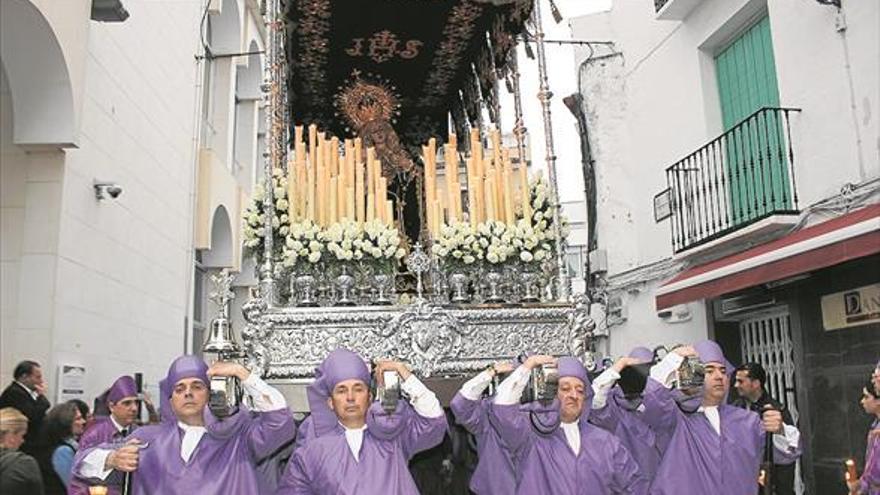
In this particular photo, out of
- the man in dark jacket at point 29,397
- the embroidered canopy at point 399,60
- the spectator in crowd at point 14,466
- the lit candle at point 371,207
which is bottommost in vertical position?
the spectator in crowd at point 14,466

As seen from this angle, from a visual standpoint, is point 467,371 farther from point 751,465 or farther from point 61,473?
point 61,473

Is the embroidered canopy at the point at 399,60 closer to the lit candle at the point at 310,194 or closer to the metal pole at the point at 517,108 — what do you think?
the metal pole at the point at 517,108

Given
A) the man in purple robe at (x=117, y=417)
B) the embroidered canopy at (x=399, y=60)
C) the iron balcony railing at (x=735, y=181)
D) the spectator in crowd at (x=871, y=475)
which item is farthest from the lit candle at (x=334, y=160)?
the iron balcony railing at (x=735, y=181)

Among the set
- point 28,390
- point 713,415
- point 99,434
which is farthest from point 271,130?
point 713,415

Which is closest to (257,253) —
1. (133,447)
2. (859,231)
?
(133,447)

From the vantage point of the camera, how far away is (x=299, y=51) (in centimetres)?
755

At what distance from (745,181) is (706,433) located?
185 inches

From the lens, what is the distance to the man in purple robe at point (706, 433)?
13.4ft

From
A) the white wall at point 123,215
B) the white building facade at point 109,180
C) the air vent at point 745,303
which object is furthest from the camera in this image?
the air vent at point 745,303

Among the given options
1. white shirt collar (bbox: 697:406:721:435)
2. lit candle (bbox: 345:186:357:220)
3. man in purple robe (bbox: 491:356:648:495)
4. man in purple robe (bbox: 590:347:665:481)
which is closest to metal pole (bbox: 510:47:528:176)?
lit candle (bbox: 345:186:357:220)

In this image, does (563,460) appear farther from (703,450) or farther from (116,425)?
(116,425)

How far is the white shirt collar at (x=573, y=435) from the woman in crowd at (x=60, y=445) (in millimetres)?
2815

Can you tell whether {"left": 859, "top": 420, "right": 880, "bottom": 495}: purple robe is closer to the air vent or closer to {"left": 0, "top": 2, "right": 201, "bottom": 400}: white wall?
the air vent

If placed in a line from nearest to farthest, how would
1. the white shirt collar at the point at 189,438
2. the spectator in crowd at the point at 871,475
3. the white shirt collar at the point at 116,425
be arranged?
the white shirt collar at the point at 189,438
the spectator in crowd at the point at 871,475
the white shirt collar at the point at 116,425
